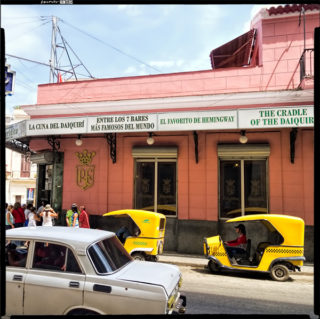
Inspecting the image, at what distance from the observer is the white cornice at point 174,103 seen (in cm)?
1029

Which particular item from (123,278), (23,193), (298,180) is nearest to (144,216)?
(123,278)

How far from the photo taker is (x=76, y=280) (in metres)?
3.83

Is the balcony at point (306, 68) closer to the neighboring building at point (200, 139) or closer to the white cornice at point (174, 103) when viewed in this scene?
the neighboring building at point (200, 139)

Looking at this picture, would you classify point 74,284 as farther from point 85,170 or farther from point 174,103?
point 85,170

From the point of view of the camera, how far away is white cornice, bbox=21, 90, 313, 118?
1029cm

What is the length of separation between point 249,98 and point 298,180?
3487 millimetres

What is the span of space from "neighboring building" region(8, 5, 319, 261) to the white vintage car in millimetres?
6680

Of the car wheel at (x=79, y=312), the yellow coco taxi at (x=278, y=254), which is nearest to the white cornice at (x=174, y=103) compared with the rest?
the yellow coco taxi at (x=278, y=254)

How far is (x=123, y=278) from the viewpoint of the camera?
383 cm

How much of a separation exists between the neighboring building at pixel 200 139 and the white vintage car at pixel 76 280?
263 inches

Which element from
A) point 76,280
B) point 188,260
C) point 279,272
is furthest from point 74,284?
point 188,260

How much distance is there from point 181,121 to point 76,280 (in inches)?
286

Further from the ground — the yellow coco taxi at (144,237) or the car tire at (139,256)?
the yellow coco taxi at (144,237)

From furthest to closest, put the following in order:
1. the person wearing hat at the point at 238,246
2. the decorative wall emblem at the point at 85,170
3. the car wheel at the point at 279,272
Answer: the decorative wall emblem at the point at 85,170 → the person wearing hat at the point at 238,246 → the car wheel at the point at 279,272
